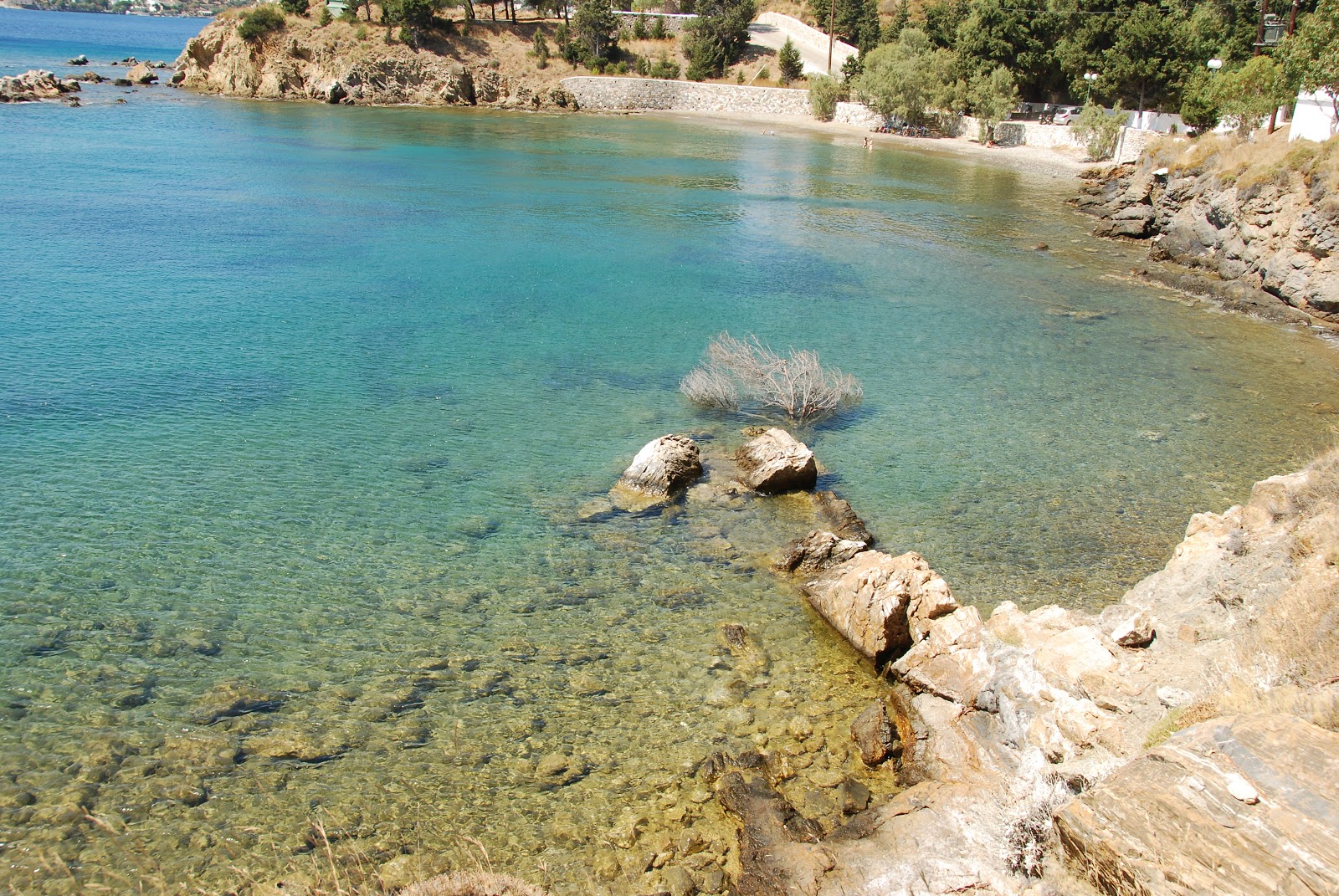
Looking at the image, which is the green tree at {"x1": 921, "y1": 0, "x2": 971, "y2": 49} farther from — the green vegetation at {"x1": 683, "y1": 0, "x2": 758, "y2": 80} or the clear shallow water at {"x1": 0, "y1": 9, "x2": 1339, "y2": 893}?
the clear shallow water at {"x1": 0, "y1": 9, "x2": 1339, "y2": 893}

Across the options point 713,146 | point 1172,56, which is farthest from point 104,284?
point 1172,56

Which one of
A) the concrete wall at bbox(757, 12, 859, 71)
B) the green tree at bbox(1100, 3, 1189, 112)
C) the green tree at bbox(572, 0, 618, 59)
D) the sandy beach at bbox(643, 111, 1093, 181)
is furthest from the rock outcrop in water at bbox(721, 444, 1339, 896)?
the green tree at bbox(572, 0, 618, 59)

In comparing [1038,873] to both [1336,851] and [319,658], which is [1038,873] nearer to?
[1336,851]

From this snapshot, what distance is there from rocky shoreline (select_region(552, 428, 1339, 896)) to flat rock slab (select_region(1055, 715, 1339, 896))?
0.04ft

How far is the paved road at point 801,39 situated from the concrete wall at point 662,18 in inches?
311

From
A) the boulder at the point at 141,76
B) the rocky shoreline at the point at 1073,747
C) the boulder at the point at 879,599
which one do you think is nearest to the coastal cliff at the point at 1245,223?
the rocky shoreline at the point at 1073,747

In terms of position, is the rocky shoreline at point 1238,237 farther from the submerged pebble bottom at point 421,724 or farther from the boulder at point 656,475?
the submerged pebble bottom at point 421,724

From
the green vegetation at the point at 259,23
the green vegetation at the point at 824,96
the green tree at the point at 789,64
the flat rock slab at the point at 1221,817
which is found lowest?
the flat rock slab at the point at 1221,817

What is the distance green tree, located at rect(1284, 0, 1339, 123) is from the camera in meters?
32.5

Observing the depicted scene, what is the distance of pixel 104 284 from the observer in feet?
81.0

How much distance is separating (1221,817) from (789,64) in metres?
97.4

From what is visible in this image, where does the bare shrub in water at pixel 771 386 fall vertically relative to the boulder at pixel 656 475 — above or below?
above

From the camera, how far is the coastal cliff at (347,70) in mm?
86750

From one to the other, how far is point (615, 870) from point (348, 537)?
293 inches
